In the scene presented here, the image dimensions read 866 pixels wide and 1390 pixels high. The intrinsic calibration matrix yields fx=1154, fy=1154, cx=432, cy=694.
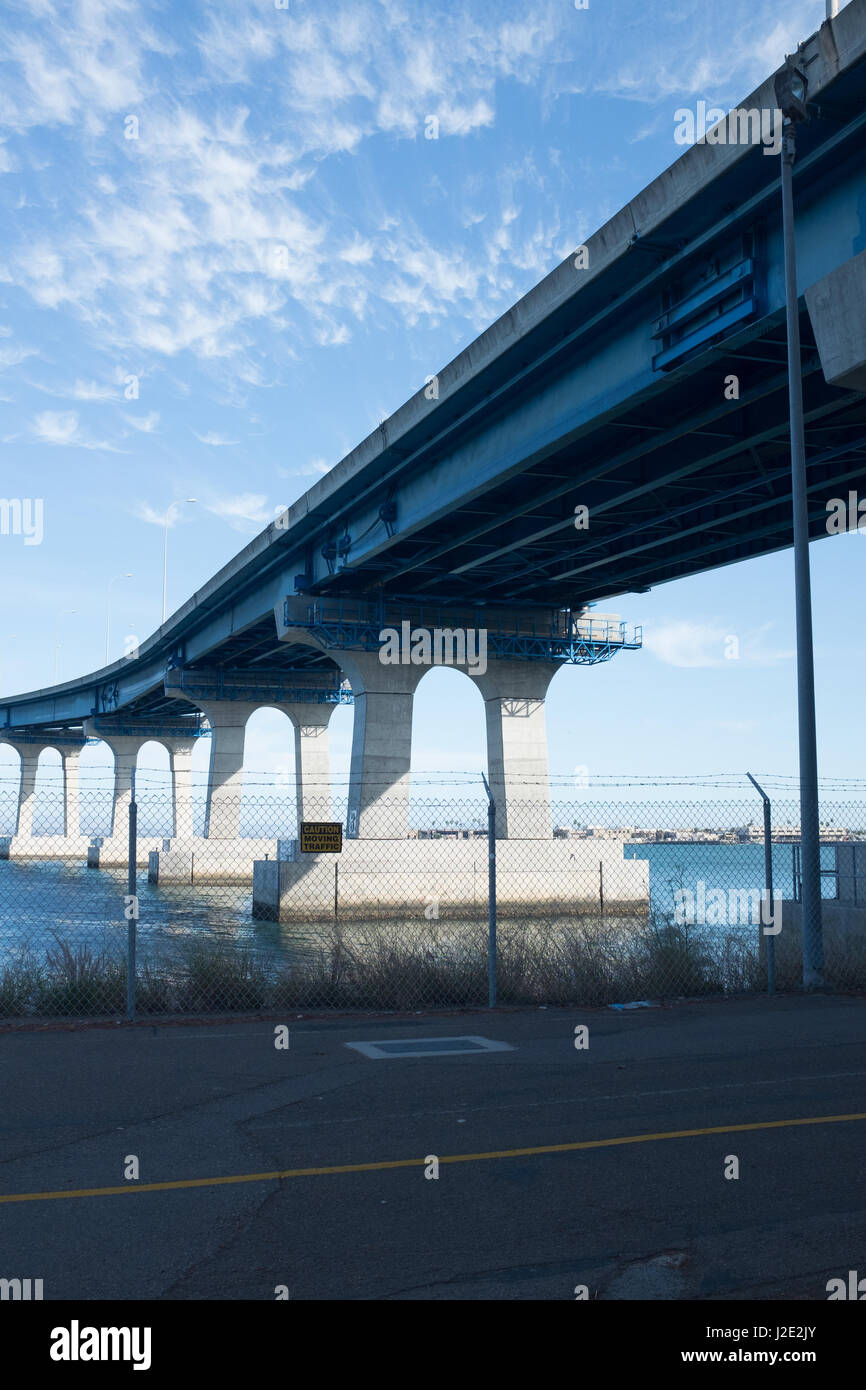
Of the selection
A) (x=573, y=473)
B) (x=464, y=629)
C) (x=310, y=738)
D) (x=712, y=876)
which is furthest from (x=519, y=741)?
(x=712, y=876)

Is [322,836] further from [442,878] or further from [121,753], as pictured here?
[121,753]


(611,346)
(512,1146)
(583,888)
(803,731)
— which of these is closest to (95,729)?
(583,888)

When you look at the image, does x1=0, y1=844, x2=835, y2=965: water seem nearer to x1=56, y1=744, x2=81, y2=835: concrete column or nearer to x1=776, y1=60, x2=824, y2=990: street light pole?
x1=776, y1=60, x2=824, y2=990: street light pole

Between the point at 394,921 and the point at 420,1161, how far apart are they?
3578 cm

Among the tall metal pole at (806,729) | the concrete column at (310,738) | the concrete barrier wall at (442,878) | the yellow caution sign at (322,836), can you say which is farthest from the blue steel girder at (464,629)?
the tall metal pole at (806,729)

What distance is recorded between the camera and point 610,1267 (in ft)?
16.8

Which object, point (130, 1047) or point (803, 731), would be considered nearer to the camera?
point (130, 1047)

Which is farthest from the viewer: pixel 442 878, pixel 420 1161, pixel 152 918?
pixel 442 878

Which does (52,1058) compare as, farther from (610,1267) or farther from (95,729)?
(95,729)

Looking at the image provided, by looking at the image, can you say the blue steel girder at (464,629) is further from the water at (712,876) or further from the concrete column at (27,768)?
the concrete column at (27,768)

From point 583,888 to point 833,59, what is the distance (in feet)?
120

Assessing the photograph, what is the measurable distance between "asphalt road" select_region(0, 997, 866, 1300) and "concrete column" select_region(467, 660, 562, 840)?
1448 inches

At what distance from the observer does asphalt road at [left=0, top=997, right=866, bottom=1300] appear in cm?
507

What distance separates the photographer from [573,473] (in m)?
29.5
